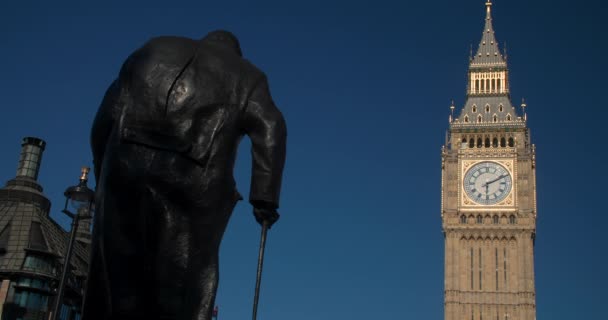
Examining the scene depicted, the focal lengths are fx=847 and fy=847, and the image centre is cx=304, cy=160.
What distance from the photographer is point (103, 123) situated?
6.80 meters

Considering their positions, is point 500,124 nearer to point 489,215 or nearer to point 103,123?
point 489,215

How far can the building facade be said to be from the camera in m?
52.3

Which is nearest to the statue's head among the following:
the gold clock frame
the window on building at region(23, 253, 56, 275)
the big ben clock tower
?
the window on building at region(23, 253, 56, 275)

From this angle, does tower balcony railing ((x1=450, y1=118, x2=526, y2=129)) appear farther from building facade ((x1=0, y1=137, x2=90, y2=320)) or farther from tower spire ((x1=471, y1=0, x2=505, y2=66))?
building facade ((x1=0, y1=137, x2=90, y2=320))

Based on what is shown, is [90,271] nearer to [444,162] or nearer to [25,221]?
[25,221]

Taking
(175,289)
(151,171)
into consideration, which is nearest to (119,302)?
(175,289)

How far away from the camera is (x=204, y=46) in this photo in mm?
6918

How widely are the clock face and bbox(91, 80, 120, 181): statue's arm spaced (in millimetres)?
70856

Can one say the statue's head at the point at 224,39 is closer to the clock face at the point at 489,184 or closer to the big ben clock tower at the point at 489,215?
the big ben clock tower at the point at 489,215

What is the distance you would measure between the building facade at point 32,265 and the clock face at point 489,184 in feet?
113

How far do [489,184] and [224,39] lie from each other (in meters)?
70.7

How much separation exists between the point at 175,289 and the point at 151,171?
91 centimetres

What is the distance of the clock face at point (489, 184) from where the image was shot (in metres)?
75.4

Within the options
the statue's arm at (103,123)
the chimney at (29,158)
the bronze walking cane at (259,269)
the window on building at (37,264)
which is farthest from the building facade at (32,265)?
the bronze walking cane at (259,269)
